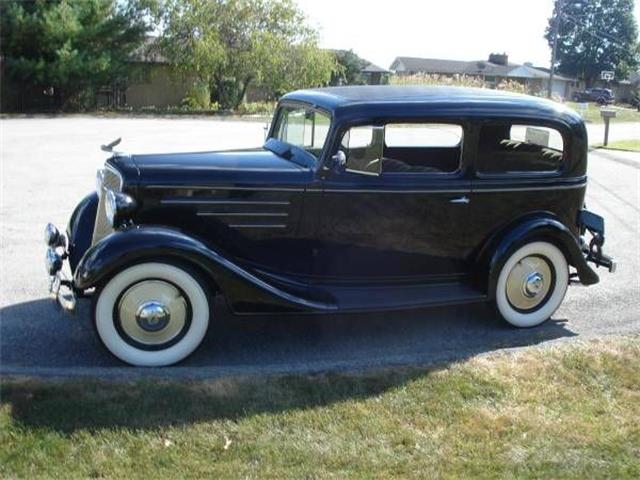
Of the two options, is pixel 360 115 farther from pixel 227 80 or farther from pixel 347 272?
pixel 227 80

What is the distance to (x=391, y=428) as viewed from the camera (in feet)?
12.1

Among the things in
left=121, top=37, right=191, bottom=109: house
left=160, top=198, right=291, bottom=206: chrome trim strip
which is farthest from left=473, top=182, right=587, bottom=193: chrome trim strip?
left=121, top=37, right=191, bottom=109: house

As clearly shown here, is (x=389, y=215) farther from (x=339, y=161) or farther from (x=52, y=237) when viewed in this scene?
(x=52, y=237)

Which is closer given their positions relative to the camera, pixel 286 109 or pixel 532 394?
pixel 532 394

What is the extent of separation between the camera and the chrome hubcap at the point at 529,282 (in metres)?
5.26

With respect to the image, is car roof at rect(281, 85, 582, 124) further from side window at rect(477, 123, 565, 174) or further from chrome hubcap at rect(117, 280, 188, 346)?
chrome hubcap at rect(117, 280, 188, 346)

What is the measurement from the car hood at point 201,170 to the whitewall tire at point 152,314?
62 cm

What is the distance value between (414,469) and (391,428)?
0.41m

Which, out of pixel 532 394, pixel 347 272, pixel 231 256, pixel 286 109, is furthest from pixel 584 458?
pixel 286 109

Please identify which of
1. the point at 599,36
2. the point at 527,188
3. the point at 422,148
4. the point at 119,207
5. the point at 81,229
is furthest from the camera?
the point at 599,36

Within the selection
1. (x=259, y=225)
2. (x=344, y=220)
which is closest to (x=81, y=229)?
(x=259, y=225)

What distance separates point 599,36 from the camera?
78.8m

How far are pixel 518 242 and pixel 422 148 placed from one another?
43.3 inches

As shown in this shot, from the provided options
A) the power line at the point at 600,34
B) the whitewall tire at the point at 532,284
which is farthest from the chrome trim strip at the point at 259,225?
the power line at the point at 600,34
